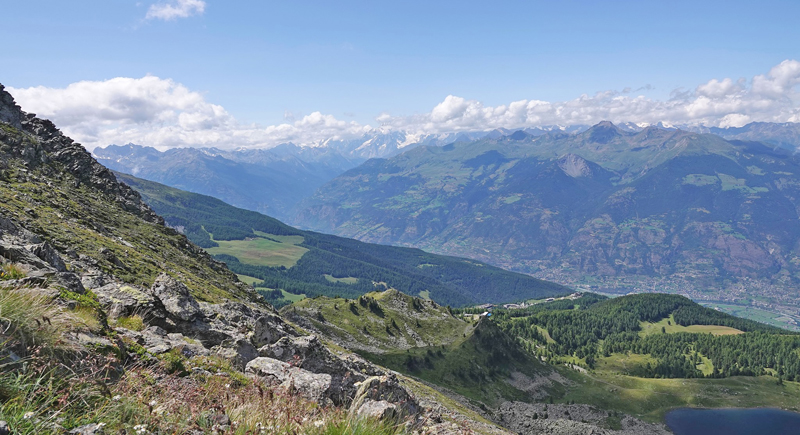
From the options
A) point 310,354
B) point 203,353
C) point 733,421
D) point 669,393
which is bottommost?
point 733,421

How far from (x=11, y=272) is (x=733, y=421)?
206071 millimetres

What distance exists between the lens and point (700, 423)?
149000 mm

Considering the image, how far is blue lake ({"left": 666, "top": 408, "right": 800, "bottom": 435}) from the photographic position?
145625 mm

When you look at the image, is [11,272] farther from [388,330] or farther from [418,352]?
[388,330]

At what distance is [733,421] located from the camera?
503 ft

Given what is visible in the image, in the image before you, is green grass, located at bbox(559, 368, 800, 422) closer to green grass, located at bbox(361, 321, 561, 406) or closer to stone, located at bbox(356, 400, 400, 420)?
green grass, located at bbox(361, 321, 561, 406)

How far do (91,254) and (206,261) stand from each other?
184ft

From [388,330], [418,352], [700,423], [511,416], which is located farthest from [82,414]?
[700,423]

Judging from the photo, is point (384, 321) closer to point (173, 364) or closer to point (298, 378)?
point (298, 378)

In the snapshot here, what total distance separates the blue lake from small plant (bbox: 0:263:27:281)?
580 ft

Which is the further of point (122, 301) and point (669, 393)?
point (669, 393)

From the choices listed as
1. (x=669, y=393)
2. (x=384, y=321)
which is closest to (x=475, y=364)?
(x=384, y=321)

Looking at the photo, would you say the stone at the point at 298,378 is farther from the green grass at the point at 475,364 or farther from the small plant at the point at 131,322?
the green grass at the point at 475,364

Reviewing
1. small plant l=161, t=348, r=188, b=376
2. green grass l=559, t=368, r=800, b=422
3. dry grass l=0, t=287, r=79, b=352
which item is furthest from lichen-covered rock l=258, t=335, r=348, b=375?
green grass l=559, t=368, r=800, b=422
